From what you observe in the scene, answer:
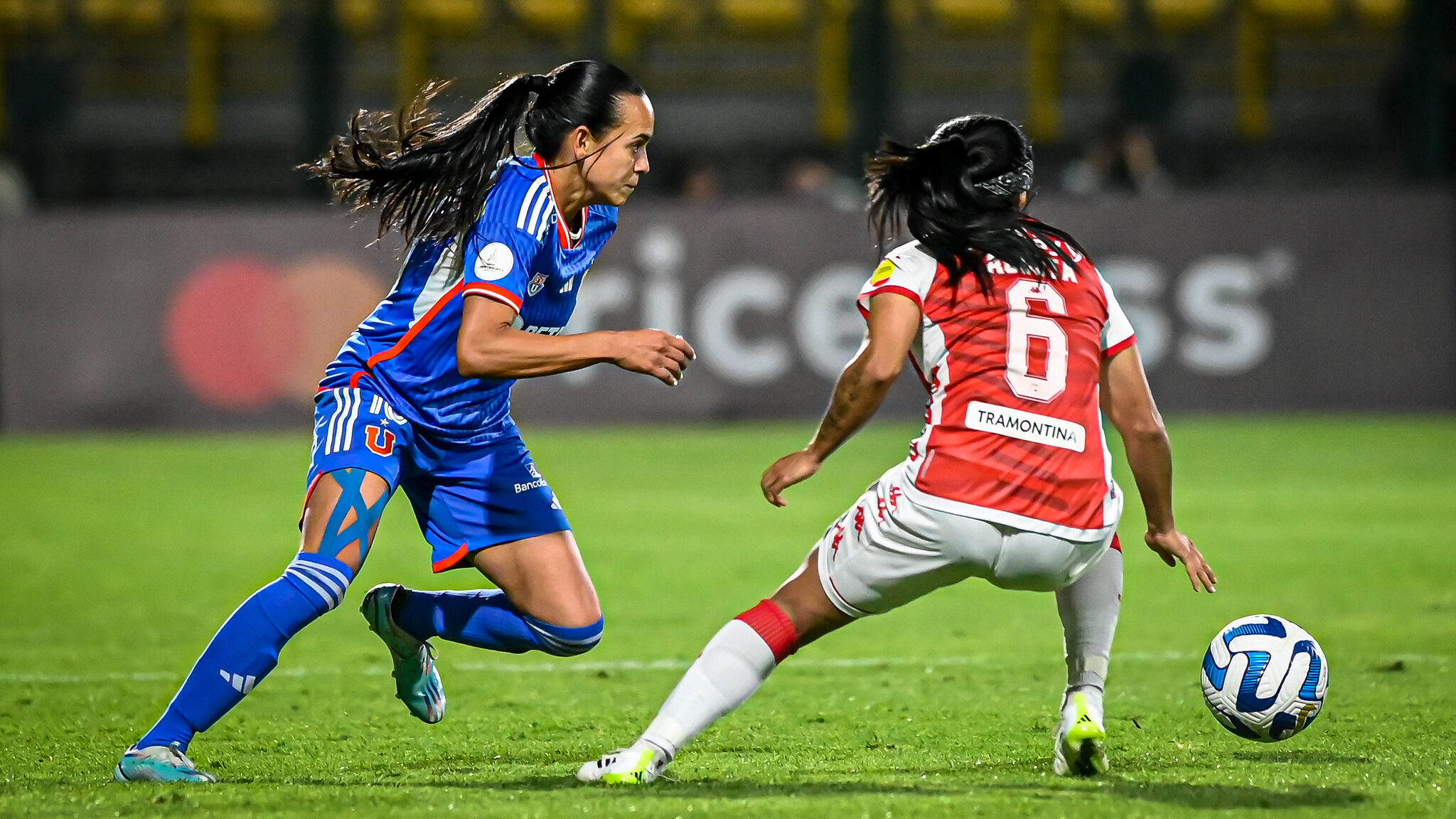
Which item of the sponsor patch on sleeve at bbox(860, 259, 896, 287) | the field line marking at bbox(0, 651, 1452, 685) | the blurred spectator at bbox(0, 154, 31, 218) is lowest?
the blurred spectator at bbox(0, 154, 31, 218)

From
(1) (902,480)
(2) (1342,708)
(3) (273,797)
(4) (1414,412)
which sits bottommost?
(4) (1414,412)

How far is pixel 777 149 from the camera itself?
733 inches

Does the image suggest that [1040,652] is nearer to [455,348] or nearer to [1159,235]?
[455,348]

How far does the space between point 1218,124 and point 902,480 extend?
16601 mm

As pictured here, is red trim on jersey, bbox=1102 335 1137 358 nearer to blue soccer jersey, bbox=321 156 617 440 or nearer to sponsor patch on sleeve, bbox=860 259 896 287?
sponsor patch on sleeve, bbox=860 259 896 287

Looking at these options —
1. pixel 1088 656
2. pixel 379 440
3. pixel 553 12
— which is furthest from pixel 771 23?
pixel 1088 656

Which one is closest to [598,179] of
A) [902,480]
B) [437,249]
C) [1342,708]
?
[437,249]

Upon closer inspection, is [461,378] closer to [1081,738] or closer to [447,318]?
[447,318]

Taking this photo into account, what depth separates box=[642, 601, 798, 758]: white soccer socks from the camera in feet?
13.4

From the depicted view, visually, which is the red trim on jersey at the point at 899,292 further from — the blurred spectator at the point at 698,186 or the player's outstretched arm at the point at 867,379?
the blurred spectator at the point at 698,186

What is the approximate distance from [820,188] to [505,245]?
12.0 m

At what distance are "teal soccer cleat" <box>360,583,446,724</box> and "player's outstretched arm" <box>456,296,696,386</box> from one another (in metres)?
1.00

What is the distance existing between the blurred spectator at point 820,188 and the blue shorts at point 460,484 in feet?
33.5

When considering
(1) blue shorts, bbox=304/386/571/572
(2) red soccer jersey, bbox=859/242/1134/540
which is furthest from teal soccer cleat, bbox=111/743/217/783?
(2) red soccer jersey, bbox=859/242/1134/540
